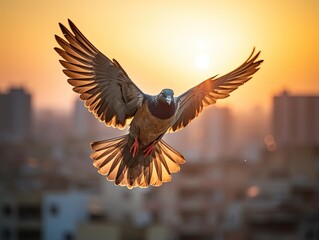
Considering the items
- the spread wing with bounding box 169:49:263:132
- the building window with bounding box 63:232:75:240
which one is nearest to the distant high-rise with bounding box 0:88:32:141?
the building window with bounding box 63:232:75:240

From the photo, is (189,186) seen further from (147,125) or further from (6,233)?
(147,125)

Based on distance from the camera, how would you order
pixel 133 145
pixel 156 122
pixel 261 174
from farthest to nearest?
pixel 261 174, pixel 133 145, pixel 156 122

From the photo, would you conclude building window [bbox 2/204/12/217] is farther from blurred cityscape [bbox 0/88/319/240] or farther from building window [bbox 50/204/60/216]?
building window [bbox 50/204/60/216]

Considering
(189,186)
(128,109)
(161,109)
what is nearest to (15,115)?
(189,186)

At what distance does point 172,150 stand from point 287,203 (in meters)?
10.6

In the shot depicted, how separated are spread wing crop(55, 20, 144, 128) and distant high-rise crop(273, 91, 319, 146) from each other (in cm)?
1031

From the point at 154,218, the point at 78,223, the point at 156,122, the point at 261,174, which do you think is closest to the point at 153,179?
the point at 156,122

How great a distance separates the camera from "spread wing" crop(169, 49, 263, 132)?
149 inches

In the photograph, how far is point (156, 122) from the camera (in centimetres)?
333

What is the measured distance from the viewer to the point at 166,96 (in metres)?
3.24

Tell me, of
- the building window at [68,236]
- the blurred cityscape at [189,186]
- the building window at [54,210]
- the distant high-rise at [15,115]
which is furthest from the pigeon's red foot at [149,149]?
the distant high-rise at [15,115]

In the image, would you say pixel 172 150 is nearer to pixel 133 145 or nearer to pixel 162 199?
pixel 133 145

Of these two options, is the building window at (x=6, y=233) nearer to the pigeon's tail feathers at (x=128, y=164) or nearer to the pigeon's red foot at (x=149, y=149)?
the pigeon's tail feathers at (x=128, y=164)

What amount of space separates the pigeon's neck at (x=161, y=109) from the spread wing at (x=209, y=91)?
344 millimetres
